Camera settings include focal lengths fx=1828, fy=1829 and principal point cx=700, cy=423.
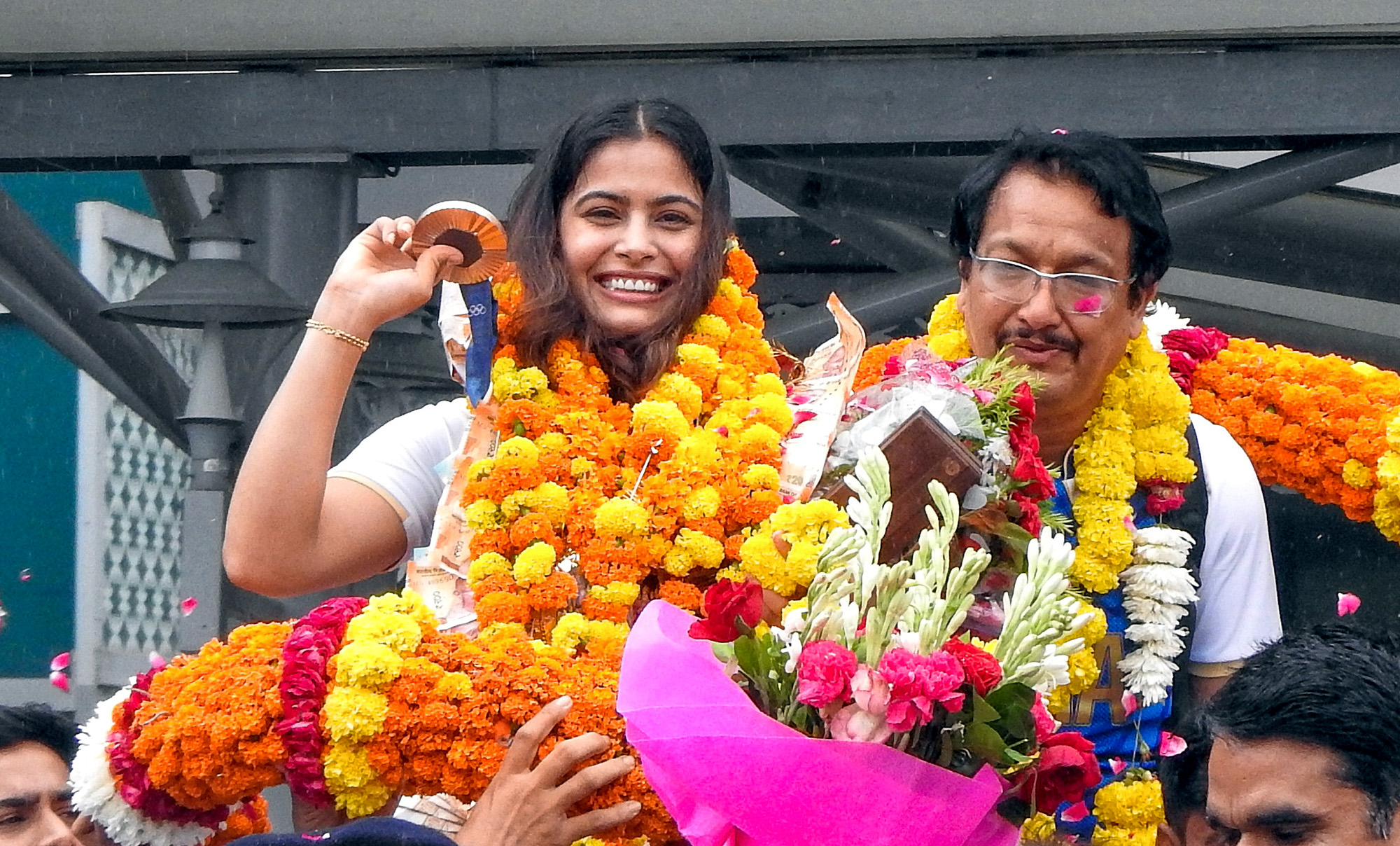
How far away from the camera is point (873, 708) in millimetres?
2082

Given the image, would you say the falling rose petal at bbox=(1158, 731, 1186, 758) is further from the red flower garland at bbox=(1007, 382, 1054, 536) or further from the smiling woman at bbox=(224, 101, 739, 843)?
the smiling woman at bbox=(224, 101, 739, 843)

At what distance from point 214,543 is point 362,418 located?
1776 millimetres

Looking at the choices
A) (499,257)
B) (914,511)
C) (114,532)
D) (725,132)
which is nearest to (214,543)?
(725,132)

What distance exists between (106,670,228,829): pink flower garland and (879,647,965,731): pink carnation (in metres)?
1.07

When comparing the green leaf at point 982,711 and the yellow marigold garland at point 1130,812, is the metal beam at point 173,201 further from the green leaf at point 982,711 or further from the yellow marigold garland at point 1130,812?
the green leaf at point 982,711

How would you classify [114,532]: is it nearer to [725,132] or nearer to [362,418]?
[362,418]

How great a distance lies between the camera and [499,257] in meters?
2.82

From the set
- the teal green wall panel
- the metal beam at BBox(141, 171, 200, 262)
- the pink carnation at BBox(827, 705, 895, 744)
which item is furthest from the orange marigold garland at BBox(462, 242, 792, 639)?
the teal green wall panel

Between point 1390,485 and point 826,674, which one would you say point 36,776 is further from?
point 1390,485

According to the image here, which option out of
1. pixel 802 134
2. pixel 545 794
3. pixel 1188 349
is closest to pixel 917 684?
pixel 545 794

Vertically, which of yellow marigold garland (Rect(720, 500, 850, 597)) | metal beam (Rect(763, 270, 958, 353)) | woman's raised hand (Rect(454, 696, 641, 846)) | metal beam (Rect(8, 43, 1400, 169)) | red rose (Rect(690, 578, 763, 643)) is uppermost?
metal beam (Rect(8, 43, 1400, 169))

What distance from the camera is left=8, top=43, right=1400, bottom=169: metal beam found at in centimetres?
541

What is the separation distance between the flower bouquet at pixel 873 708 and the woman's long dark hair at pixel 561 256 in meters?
0.71

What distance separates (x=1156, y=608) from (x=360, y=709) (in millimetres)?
1377
